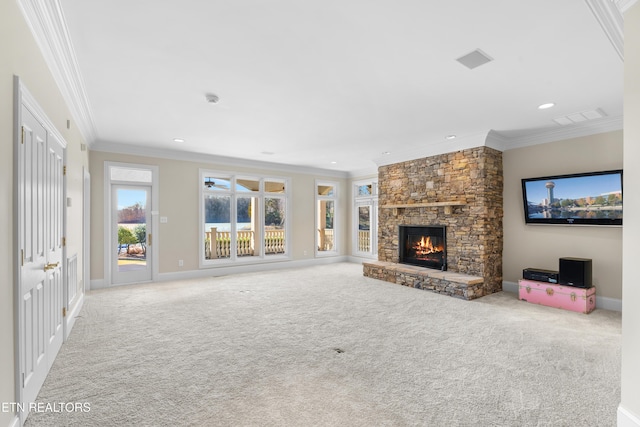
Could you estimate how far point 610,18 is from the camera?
7.31 ft

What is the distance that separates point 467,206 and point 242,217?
195 inches

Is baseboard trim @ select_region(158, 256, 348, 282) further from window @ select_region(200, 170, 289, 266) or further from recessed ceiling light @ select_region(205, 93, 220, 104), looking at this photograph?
recessed ceiling light @ select_region(205, 93, 220, 104)

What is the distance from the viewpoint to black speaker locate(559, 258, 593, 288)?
175 inches

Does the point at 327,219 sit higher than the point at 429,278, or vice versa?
the point at 327,219

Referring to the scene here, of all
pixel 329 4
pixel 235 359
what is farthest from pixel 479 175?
pixel 235 359

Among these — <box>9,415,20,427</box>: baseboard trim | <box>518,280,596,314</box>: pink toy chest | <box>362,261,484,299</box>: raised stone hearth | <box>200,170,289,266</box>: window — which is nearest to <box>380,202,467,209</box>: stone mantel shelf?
<box>362,261,484,299</box>: raised stone hearth

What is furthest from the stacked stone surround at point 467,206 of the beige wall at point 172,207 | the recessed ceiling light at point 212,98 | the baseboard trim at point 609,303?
the recessed ceiling light at point 212,98

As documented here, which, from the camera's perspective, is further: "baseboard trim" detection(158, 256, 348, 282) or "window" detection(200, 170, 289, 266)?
"window" detection(200, 170, 289, 266)

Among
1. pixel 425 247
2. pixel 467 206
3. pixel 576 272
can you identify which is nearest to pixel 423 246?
pixel 425 247

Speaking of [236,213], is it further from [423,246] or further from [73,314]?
[423,246]

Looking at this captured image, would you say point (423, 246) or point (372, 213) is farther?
point (372, 213)

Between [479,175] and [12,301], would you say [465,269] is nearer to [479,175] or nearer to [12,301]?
[479,175]

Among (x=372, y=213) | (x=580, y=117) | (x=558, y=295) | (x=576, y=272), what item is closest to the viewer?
(x=580, y=117)

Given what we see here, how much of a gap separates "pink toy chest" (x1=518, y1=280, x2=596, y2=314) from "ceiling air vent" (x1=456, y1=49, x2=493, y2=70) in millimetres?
3574
